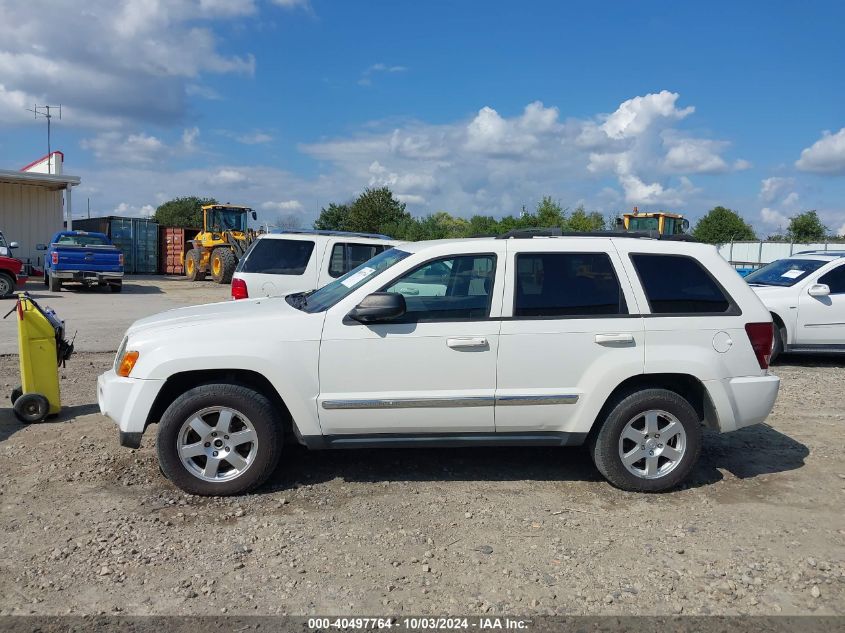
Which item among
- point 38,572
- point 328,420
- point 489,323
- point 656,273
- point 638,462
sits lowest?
point 38,572

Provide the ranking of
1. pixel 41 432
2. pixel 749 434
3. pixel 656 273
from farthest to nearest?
pixel 749 434 < pixel 41 432 < pixel 656 273

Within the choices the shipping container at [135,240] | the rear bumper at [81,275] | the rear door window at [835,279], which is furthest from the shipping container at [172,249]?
the rear door window at [835,279]

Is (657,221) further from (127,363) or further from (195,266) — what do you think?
(127,363)

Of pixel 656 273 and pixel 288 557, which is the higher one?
pixel 656 273

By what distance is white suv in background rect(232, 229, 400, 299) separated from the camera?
31.3ft

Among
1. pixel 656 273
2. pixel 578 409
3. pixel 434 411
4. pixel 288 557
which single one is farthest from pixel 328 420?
pixel 656 273

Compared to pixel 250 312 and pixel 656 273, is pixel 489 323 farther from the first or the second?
pixel 250 312

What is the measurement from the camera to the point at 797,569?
3984 millimetres

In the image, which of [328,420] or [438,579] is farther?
[328,420]

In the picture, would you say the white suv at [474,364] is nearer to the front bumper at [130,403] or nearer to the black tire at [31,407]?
the front bumper at [130,403]

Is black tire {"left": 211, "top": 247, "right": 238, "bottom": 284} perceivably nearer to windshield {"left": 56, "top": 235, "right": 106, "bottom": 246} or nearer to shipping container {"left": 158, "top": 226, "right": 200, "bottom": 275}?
windshield {"left": 56, "top": 235, "right": 106, "bottom": 246}

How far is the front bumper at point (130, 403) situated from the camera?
4.67m

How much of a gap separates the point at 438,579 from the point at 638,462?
197cm

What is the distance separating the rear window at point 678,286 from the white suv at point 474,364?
0.03 ft
